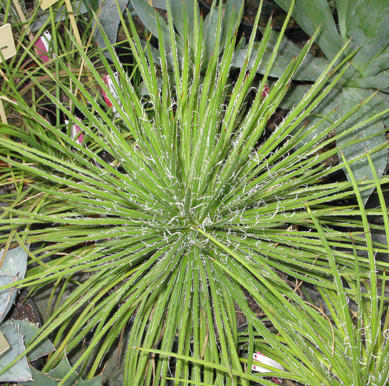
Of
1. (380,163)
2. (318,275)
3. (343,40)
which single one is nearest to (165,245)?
(318,275)

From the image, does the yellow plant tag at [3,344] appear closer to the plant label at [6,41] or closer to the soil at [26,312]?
the soil at [26,312]

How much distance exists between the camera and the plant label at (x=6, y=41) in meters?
0.77

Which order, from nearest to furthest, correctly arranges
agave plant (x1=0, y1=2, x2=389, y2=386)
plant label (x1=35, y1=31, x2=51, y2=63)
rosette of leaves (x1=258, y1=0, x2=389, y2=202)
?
agave plant (x1=0, y1=2, x2=389, y2=386) < rosette of leaves (x1=258, y1=0, x2=389, y2=202) < plant label (x1=35, y1=31, x2=51, y2=63)

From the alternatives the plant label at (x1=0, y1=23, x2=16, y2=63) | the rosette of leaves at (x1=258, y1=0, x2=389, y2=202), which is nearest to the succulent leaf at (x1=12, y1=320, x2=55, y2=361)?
the plant label at (x1=0, y1=23, x2=16, y2=63)

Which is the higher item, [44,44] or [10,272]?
[44,44]

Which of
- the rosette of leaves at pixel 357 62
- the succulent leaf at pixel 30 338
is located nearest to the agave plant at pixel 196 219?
the succulent leaf at pixel 30 338

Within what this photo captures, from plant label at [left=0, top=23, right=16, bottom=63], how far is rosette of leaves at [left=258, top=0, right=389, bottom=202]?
0.61m

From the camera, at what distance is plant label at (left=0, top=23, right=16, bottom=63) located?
30.5 inches

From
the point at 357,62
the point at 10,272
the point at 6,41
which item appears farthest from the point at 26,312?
the point at 357,62

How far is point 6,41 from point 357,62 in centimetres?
82

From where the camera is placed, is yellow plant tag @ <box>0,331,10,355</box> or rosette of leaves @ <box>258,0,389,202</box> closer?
yellow plant tag @ <box>0,331,10,355</box>

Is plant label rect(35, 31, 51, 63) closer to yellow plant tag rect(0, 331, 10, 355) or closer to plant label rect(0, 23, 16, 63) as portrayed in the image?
plant label rect(0, 23, 16, 63)

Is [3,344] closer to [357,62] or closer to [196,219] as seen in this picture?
[196,219]

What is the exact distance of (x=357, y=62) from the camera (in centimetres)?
91
